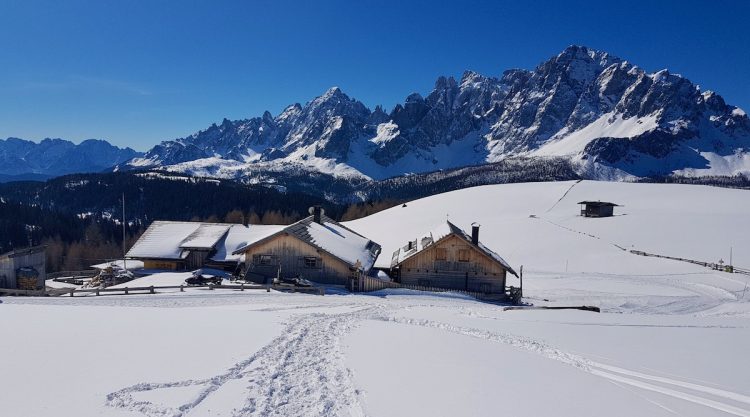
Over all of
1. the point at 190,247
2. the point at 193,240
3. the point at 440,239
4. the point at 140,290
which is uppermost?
the point at 440,239

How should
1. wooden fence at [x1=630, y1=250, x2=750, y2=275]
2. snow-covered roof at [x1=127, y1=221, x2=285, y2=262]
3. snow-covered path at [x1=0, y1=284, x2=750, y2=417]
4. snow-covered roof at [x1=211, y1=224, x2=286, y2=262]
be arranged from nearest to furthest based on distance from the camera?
snow-covered path at [x1=0, y1=284, x2=750, y2=417] < snow-covered roof at [x1=211, y1=224, x2=286, y2=262] < snow-covered roof at [x1=127, y1=221, x2=285, y2=262] < wooden fence at [x1=630, y1=250, x2=750, y2=275]

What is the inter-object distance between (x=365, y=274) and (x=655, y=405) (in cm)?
2770

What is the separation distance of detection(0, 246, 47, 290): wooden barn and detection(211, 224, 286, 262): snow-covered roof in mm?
15271

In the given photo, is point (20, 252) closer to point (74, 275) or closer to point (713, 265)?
point (74, 275)

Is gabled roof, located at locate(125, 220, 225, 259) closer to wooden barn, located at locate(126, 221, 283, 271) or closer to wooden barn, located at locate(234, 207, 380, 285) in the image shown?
wooden barn, located at locate(126, 221, 283, 271)

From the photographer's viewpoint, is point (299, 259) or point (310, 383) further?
point (299, 259)

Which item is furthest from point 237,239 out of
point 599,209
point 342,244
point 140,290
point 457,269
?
point 599,209

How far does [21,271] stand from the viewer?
3747 centimetres

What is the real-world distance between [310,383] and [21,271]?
40.9 m

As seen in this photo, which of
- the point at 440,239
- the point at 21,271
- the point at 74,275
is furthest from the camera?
the point at 74,275

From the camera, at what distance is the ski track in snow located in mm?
8539

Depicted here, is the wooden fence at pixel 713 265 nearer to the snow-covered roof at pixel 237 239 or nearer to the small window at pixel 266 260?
the small window at pixel 266 260

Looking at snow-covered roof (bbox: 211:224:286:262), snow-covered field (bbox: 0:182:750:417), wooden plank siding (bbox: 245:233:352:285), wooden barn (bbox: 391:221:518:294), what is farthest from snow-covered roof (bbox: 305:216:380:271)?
snow-covered field (bbox: 0:182:750:417)

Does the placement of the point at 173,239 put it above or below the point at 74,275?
above
